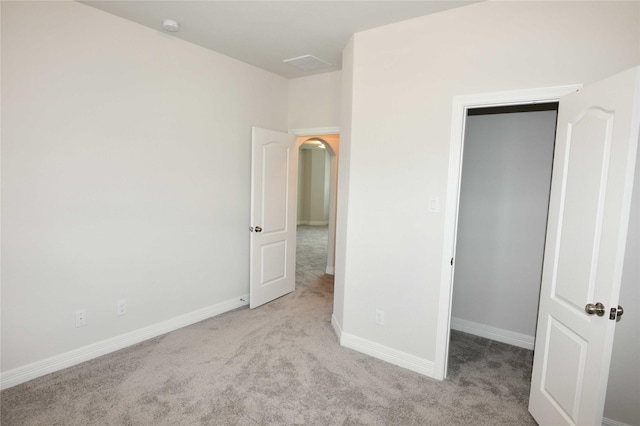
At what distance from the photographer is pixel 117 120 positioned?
9.08ft

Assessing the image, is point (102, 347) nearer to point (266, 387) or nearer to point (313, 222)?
point (266, 387)

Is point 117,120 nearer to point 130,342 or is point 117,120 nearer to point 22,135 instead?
point 22,135

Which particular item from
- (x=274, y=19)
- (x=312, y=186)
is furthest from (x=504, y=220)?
(x=312, y=186)

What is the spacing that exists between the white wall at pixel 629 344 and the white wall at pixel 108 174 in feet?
10.7

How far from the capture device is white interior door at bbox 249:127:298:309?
3857 millimetres

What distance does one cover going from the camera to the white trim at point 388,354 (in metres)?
2.69

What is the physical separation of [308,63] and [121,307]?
287 cm

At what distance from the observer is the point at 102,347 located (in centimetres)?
281

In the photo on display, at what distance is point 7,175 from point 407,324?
2.97 meters

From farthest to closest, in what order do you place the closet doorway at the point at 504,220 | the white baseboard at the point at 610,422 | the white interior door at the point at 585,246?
the closet doorway at the point at 504,220, the white baseboard at the point at 610,422, the white interior door at the point at 585,246

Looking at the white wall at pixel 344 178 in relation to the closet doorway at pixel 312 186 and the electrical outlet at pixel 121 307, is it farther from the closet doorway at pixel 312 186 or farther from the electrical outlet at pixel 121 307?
the closet doorway at pixel 312 186

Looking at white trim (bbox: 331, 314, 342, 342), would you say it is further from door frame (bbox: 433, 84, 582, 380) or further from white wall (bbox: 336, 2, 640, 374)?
door frame (bbox: 433, 84, 582, 380)

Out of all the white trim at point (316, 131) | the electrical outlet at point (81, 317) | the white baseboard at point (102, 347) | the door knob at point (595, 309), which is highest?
the white trim at point (316, 131)

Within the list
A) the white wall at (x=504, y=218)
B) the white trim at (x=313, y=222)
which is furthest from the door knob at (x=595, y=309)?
the white trim at (x=313, y=222)
